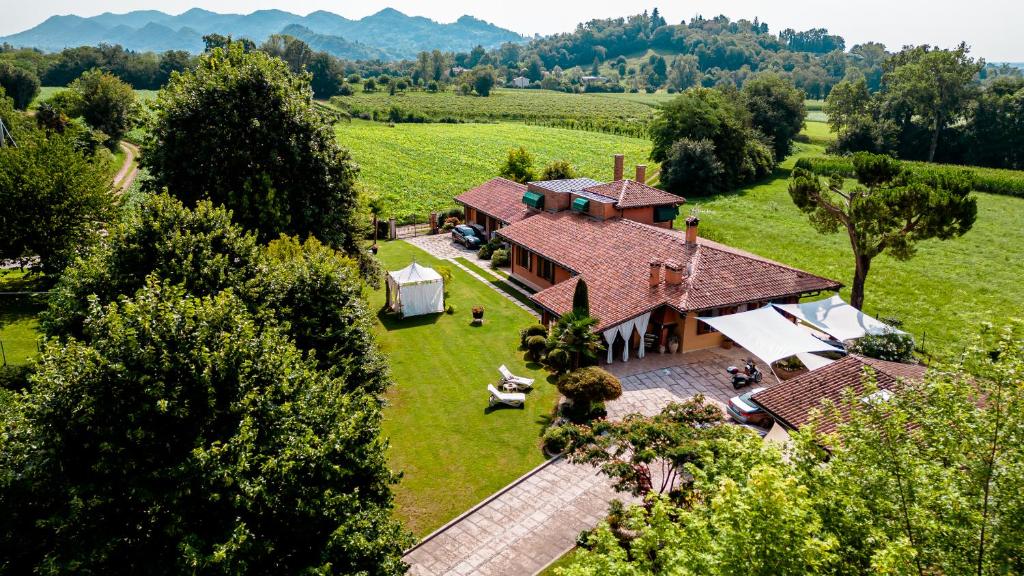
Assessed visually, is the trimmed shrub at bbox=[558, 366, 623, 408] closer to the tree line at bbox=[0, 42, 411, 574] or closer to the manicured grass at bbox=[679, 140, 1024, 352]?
the tree line at bbox=[0, 42, 411, 574]

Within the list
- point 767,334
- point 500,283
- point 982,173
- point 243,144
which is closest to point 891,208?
point 767,334

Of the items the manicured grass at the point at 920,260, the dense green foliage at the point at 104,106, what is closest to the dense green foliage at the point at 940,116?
the manicured grass at the point at 920,260

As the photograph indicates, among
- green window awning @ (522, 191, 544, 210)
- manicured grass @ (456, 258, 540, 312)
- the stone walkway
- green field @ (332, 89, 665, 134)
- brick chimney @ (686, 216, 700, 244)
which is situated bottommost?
the stone walkway

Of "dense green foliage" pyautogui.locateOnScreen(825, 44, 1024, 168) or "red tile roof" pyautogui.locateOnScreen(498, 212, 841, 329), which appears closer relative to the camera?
"red tile roof" pyautogui.locateOnScreen(498, 212, 841, 329)

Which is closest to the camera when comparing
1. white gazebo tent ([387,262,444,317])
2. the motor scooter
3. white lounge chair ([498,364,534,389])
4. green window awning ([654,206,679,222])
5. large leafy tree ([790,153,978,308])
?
white lounge chair ([498,364,534,389])

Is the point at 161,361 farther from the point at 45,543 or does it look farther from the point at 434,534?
the point at 434,534

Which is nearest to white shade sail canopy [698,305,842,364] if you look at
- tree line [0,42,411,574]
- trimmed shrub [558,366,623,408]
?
trimmed shrub [558,366,623,408]
